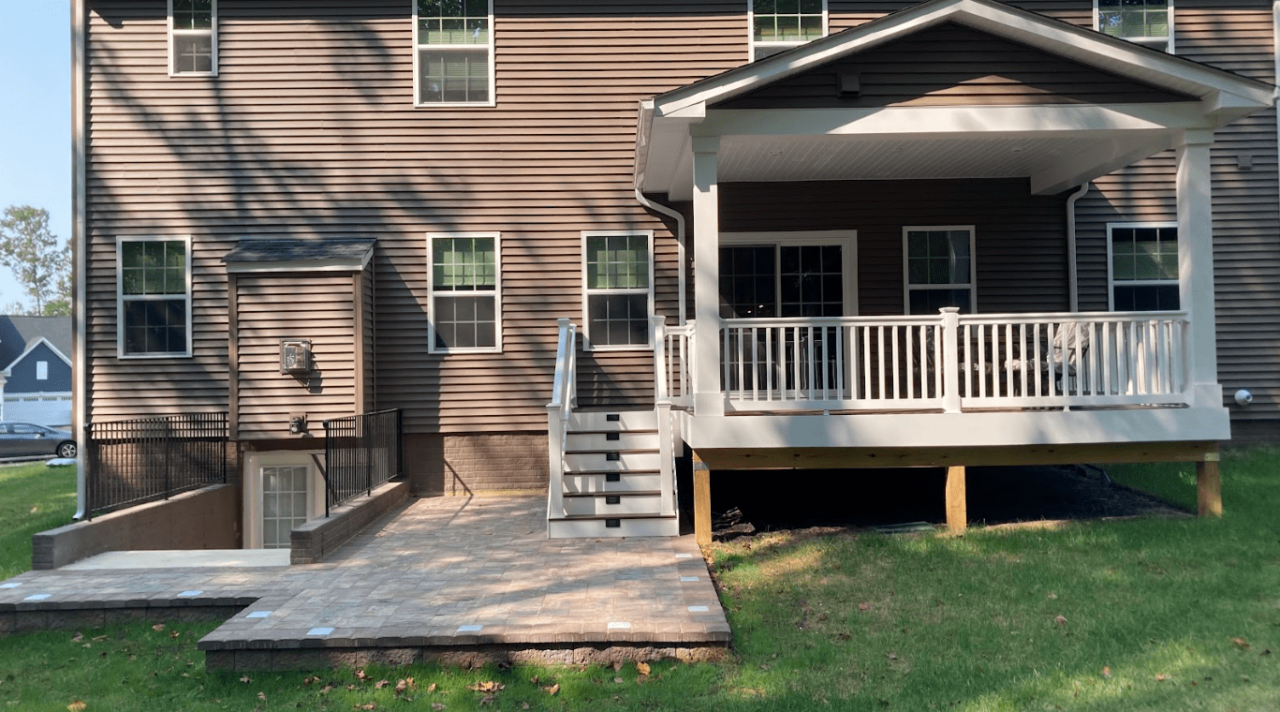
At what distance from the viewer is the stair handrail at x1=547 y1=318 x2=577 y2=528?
29.0 feet

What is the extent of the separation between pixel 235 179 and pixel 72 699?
25.0 feet

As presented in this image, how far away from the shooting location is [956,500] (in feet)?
28.0

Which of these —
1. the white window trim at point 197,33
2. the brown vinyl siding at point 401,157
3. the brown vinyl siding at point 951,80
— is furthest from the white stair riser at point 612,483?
the white window trim at point 197,33

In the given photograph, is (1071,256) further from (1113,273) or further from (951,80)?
(951,80)

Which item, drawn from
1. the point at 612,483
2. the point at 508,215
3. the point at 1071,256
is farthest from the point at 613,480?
the point at 1071,256

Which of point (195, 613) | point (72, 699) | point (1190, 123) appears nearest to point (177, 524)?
point (195, 613)

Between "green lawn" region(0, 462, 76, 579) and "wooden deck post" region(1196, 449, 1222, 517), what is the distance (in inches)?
413

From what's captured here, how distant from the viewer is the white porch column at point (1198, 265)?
339 inches

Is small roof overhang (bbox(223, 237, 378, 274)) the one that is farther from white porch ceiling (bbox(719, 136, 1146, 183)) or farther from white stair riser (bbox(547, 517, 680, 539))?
white porch ceiling (bbox(719, 136, 1146, 183))

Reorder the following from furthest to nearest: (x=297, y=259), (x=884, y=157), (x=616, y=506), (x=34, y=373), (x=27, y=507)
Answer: (x=34, y=373)
(x=27, y=507)
(x=297, y=259)
(x=884, y=157)
(x=616, y=506)

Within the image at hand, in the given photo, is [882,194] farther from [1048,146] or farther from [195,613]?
[195,613]

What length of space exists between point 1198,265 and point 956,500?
300cm

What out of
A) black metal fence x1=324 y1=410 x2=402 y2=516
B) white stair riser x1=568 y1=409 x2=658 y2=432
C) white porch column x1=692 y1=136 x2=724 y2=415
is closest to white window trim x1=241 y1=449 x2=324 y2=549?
black metal fence x1=324 y1=410 x2=402 y2=516

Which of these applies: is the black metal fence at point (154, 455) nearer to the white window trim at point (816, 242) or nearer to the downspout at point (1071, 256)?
the white window trim at point (816, 242)
